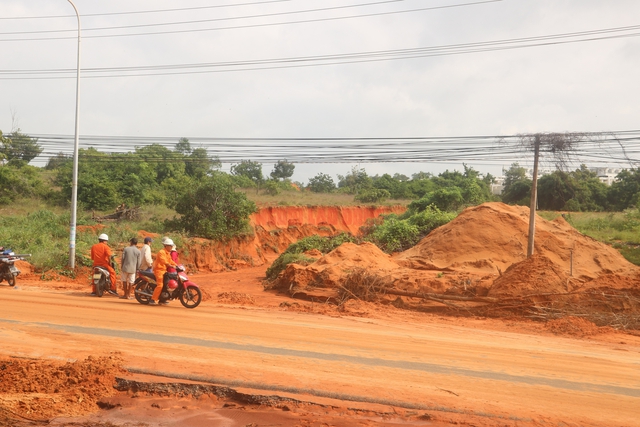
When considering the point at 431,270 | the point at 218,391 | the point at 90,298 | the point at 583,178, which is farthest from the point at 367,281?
the point at 583,178

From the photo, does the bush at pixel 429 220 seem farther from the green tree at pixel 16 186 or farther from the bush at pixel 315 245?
the green tree at pixel 16 186

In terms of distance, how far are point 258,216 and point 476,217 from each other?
820 inches

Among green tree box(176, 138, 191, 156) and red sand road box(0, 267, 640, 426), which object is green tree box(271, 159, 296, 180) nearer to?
green tree box(176, 138, 191, 156)

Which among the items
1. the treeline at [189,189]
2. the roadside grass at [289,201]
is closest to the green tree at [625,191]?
the treeline at [189,189]

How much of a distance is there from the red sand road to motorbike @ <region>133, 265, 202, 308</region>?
35 centimetres

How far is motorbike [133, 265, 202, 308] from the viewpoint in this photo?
41.8 ft

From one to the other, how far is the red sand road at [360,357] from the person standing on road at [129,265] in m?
1.02

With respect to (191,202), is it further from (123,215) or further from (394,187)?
(394,187)

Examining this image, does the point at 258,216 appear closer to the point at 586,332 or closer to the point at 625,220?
the point at 625,220

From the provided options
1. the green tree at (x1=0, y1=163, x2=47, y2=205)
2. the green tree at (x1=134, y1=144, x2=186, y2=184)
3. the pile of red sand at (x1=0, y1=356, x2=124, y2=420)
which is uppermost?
the green tree at (x1=134, y1=144, x2=186, y2=184)

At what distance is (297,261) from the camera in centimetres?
1958

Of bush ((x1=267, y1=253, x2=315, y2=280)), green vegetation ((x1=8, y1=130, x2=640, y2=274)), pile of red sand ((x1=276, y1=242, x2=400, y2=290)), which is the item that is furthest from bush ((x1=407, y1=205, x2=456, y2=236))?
bush ((x1=267, y1=253, x2=315, y2=280))

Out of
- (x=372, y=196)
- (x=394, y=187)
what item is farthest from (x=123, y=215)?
(x=394, y=187)

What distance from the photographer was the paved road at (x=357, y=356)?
664 centimetres
